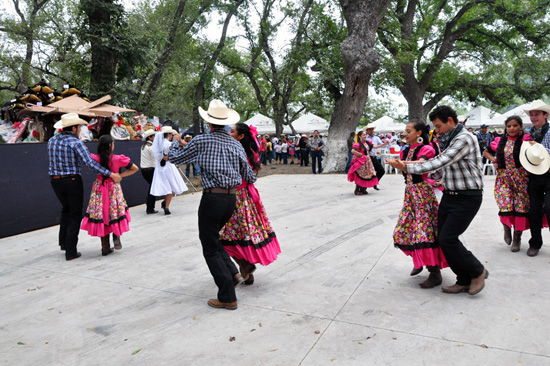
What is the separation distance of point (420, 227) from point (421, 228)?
1 centimetres

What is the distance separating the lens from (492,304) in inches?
151

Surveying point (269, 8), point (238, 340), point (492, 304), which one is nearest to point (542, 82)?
point (269, 8)

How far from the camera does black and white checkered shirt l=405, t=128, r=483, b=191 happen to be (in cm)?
380

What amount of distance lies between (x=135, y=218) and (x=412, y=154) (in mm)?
6180

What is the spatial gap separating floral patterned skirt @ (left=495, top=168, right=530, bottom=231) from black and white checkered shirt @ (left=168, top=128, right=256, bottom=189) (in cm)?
377

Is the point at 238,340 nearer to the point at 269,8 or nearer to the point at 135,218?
the point at 135,218

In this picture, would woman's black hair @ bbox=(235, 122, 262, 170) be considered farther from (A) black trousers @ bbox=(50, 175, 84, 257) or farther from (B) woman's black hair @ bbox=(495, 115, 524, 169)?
(B) woman's black hair @ bbox=(495, 115, 524, 169)

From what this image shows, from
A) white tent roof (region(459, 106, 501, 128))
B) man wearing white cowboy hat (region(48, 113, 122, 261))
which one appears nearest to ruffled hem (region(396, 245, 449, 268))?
man wearing white cowboy hat (region(48, 113, 122, 261))

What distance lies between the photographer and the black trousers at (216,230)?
3.78 metres

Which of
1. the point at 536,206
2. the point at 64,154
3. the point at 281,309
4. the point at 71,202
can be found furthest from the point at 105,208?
the point at 536,206

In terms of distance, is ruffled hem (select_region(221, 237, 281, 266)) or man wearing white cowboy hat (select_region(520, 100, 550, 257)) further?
man wearing white cowboy hat (select_region(520, 100, 550, 257))

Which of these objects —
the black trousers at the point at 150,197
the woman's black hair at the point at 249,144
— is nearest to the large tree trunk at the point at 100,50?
the black trousers at the point at 150,197

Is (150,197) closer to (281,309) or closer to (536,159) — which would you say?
(281,309)

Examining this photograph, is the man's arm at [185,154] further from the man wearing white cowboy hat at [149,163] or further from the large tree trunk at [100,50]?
the large tree trunk at [100,50]
